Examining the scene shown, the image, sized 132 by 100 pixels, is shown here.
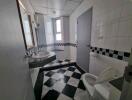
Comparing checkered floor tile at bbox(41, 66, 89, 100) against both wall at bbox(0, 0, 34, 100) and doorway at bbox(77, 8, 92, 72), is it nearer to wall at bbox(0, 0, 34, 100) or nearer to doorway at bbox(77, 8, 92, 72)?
doorway at bbox(77, 8, 92, 72)

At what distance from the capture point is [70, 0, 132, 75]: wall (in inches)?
36.6

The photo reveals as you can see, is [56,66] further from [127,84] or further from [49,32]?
[127,84]

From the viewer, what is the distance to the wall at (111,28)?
930 millimetres

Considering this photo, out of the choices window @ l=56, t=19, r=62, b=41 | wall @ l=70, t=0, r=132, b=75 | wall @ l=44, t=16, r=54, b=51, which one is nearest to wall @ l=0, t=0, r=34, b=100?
wall @ l=70, t=0, r=132, b=75

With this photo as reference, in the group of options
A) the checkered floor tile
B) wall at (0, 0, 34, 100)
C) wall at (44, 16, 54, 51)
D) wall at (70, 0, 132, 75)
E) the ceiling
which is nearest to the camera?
wall at (0, 0, 34, 100)

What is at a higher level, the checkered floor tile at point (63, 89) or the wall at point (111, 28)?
the wall at point (111, 28)

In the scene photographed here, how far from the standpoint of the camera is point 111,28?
1.15 m

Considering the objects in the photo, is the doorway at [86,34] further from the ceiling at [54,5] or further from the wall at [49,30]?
the wall at [49,30]

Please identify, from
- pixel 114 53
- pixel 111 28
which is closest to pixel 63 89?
pixel 114 53

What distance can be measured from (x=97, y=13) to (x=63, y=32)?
1908mm

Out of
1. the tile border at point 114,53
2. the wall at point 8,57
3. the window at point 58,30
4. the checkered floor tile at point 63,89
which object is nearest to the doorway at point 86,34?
the tile border at point 114,53

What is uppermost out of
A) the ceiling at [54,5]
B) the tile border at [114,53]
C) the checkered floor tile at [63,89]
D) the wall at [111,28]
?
the ceiling at [54,5]

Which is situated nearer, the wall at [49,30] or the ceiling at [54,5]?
the ceiling at [54,5]

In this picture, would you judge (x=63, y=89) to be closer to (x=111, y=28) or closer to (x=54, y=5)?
(x=111, y=28)
